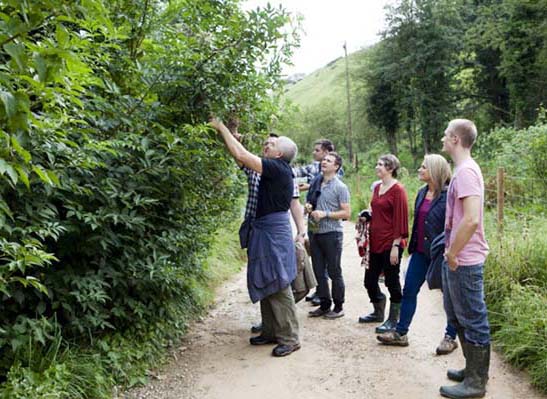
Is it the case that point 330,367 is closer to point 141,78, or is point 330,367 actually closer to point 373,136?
point 141,78

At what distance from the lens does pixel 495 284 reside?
5.41m

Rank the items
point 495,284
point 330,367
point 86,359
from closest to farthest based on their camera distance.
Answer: point 86,359, point 330,367, point 495,284

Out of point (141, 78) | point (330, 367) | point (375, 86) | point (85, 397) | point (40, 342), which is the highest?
point (375, 86)

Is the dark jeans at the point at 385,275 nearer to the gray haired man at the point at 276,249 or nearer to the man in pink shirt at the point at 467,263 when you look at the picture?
the gray haired man at the point at 276,249

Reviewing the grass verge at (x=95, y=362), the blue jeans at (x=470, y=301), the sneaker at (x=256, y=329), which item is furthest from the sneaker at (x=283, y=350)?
the blue jeans at (x=470, y=301)

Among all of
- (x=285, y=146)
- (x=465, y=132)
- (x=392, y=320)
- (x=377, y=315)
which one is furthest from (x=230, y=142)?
(x=377, y=315)

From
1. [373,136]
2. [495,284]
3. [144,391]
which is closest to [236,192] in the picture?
[144,391]

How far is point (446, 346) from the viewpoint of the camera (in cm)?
455

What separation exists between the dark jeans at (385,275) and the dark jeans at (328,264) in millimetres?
375

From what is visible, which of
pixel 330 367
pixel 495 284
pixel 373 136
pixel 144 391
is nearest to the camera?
pixel 144 391

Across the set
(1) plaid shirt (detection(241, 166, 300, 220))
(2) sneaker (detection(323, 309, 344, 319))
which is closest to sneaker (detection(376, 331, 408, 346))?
(2) sneaker (detection(323, 309, 344, 319))

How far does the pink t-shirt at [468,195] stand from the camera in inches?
136

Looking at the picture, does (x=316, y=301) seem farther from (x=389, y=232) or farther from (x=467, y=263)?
(x=467, y=263)

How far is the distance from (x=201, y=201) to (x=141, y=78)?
4.17 ft
